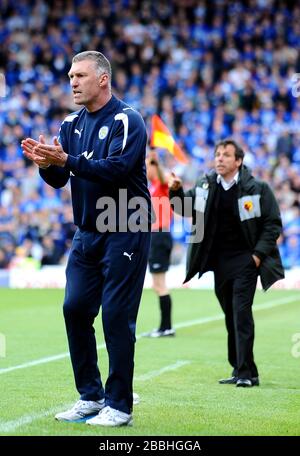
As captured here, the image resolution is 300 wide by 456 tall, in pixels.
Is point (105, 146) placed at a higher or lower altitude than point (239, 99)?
lower

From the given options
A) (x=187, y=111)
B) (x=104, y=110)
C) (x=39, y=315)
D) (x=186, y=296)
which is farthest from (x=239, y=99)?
(x=104, y=110)

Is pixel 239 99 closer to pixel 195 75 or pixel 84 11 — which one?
pixel 195 75

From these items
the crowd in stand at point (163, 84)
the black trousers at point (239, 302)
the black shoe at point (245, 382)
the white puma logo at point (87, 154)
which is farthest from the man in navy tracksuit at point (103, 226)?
the crowd in stand at point (163, 84)

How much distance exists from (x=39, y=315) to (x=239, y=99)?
1380 centimetres

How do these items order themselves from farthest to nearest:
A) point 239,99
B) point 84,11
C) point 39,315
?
point 84,11, point 239,99, point 39,315

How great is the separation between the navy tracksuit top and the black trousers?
2.54 m

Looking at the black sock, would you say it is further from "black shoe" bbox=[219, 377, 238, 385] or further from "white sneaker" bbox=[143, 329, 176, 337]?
"black shoe" bbox=[219, 377, 238, 385]

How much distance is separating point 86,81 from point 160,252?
718 centimetres

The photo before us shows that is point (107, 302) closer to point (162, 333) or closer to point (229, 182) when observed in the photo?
point (229, 182)

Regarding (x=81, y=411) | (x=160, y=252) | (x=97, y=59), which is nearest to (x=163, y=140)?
(x=160, y=252)

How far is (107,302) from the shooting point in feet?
21.0

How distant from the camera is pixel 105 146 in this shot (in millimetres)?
6473

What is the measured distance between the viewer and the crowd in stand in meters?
24.3

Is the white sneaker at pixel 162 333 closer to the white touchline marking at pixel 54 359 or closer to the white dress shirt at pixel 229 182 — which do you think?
the white touchline marking at pixel 54 359
